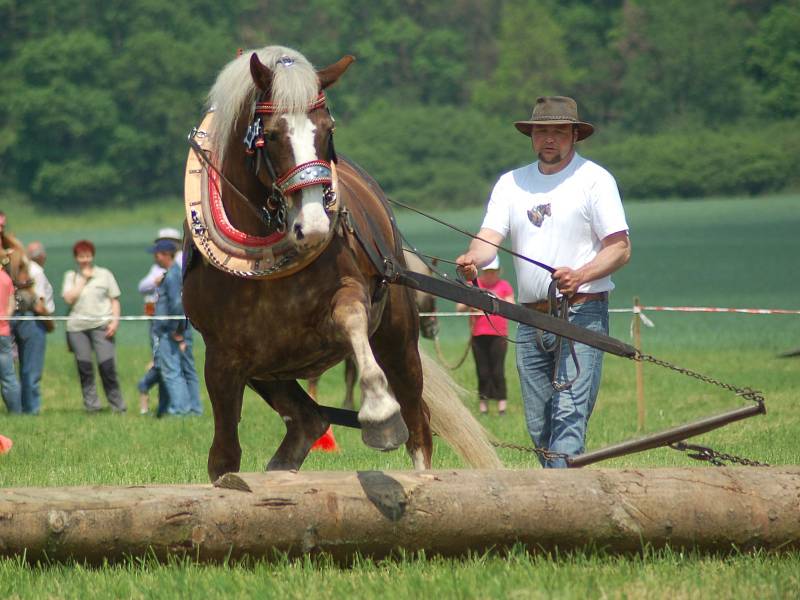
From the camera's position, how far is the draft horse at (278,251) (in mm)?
6090

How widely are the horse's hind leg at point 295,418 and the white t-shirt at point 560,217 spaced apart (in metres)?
1.29

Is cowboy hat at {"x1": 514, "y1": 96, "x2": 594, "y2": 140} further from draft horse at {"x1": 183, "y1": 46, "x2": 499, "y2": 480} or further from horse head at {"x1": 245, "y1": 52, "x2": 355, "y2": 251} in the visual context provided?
horse head at {"x1": 245, "y1": 52, "x2": 355, "y2": 251}

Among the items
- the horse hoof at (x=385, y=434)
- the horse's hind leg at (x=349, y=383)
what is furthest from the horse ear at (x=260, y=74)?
the horse's hind leg at (x=349, y=383)

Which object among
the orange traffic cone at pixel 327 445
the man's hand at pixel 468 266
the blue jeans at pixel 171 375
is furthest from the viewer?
the blue jeans at pixel 171 375

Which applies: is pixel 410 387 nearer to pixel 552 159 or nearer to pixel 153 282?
pixel 552 159

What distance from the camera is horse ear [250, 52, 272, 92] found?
6273 millimetres

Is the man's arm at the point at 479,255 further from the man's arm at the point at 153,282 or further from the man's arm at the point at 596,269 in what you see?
the man's arm at the point at 153,282

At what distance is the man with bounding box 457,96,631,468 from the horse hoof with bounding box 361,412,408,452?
1.53 m

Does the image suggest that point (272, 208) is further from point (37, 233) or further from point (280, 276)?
point (37, 233)

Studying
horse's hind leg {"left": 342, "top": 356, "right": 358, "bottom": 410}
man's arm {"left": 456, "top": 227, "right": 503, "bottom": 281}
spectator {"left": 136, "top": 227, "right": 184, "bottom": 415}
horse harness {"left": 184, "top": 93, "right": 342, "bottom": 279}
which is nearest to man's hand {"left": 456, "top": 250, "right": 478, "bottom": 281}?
man's arm {"left": 456, "top": 227, "right": 503, "bottom": 281}

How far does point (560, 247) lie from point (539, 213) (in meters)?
0.21

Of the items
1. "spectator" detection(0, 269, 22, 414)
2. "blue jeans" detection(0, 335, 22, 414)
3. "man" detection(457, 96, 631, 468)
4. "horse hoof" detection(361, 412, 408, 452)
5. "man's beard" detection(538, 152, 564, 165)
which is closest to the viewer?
"horse hoof" detection(361, 412, 408, 452)

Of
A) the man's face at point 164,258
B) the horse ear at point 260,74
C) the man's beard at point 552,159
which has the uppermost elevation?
the horse ear at point 260,74

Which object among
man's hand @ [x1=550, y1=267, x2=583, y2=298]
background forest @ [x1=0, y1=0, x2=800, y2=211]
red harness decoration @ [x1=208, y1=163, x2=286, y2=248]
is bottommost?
man's hand @ [x1=550, y1=267, x2=583, y2=298]
